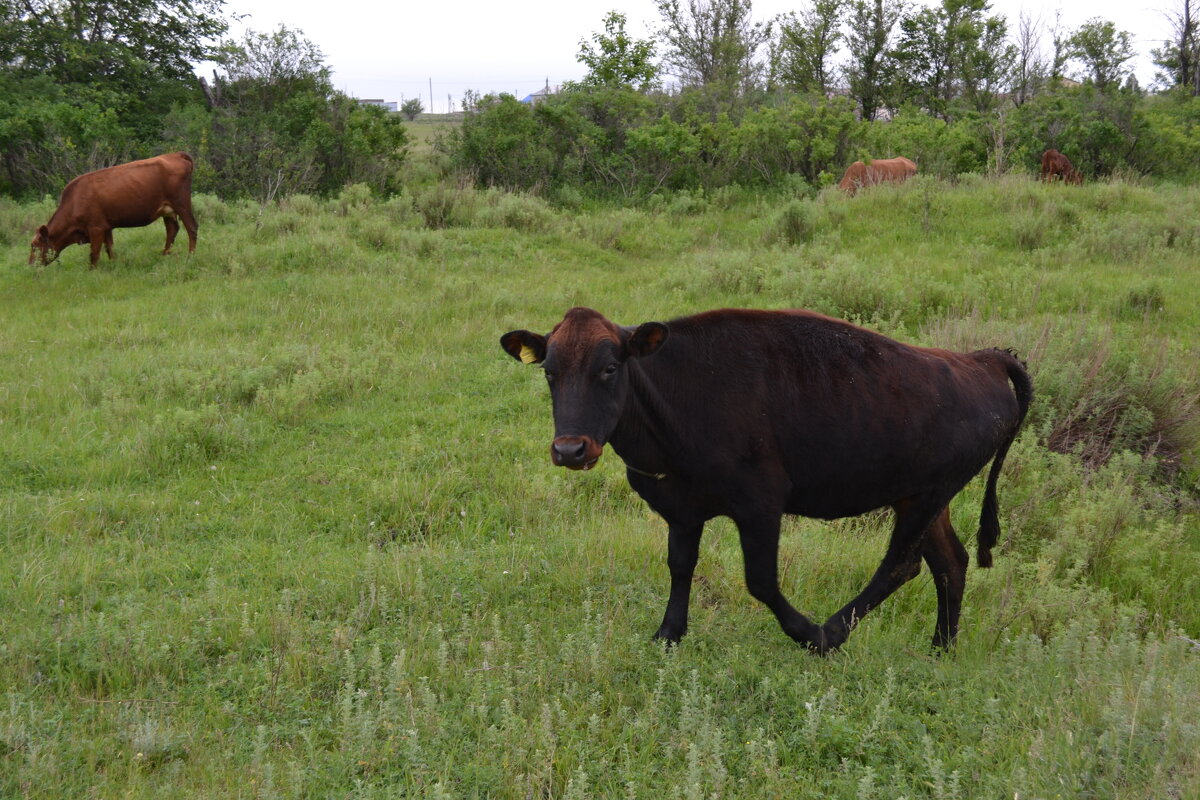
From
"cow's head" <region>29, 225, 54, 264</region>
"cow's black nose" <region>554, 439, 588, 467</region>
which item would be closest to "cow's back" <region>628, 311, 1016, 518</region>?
"cow's black nose" <region>554, 439, 588, 467</region>

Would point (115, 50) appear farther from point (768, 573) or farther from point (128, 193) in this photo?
point (768, 573)

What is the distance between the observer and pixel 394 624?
468 centimetres

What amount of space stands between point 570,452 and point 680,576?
128 cm

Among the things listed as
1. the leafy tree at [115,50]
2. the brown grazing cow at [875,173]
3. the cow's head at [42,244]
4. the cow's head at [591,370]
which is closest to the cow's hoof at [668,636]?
Result: the cow's head at [591,370]

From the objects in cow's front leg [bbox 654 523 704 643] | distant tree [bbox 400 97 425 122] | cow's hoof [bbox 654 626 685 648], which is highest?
distant tree [bbox 400 97 425 122]

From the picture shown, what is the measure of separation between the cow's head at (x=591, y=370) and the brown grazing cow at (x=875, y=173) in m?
15.2

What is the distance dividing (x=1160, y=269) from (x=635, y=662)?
11780mm

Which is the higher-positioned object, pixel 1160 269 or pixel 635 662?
pixel 1160 269

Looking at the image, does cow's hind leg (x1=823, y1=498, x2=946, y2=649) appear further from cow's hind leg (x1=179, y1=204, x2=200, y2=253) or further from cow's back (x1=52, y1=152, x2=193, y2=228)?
cow's back (x1=52, y1=152, x2=193, y2=228)

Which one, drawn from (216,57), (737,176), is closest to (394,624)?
(737,176)

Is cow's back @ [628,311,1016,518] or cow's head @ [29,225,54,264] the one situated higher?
cow's head @ [29,225,54,264]

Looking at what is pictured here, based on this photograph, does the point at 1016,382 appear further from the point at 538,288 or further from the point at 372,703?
the point at 538,288

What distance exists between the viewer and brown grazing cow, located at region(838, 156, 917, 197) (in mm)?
18500

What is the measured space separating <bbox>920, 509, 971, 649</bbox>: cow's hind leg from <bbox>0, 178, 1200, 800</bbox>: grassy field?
0.13 meters
